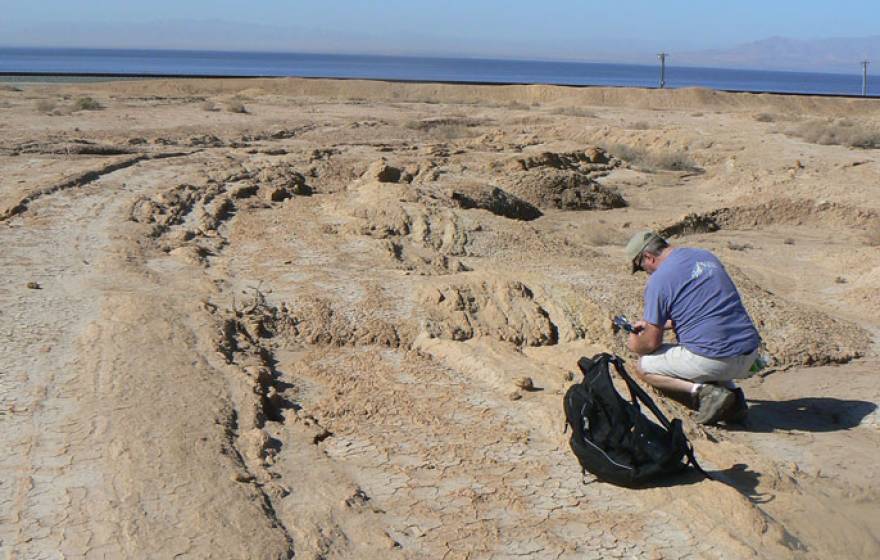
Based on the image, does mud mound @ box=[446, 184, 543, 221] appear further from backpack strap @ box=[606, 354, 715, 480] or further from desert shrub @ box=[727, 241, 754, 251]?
backpack strap @ box=[606, 354, 715, 480]

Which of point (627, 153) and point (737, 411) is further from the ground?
point (627, 153)

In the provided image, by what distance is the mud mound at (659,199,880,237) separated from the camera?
512 inches

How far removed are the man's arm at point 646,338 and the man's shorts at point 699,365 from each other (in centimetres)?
11

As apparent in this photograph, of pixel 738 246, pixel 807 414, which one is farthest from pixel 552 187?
pixel 807 414

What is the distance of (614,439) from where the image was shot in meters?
4.30

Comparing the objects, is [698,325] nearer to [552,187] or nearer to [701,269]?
[701,269]

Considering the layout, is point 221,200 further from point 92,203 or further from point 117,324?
point 117,324

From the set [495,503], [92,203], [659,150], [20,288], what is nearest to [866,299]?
[495,503]

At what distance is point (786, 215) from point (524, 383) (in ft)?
30.6

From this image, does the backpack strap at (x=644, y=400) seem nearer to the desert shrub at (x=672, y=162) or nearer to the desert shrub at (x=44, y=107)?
the desert shrub at (x=672, y=162)

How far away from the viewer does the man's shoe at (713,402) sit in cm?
528

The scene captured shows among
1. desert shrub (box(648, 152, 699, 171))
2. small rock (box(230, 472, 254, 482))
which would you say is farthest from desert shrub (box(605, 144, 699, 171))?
small rock (box(230, 472, 254, 482))

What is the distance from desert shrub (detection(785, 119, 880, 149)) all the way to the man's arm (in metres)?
16.2

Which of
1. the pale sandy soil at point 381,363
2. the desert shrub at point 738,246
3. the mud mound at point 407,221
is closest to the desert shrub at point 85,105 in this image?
the pale sandy soil at point 381,363
